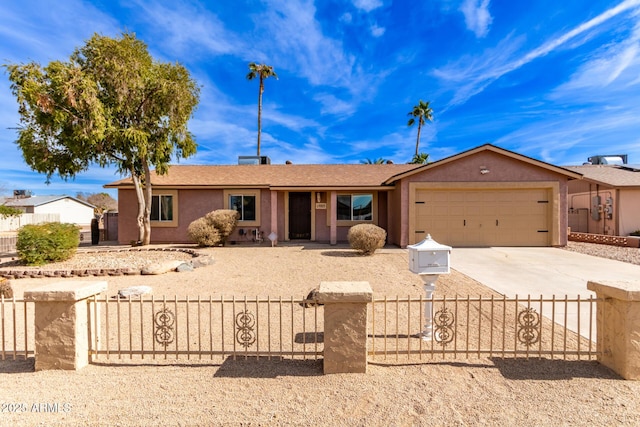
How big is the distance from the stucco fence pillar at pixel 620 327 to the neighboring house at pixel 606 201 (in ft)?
54.6

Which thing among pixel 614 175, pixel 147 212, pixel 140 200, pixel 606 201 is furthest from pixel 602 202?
pixel 140 200

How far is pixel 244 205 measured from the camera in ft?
48.2

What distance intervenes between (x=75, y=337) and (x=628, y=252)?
16.6 meters

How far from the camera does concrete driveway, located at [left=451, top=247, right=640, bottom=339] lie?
19.4ft

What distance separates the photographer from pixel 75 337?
319 centimetres

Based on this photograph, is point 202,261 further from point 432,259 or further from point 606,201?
point 606,201

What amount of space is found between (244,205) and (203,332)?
10.7 metres

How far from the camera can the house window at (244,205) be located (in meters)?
14.6

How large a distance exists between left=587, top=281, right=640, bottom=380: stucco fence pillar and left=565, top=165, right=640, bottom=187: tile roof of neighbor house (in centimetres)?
1664

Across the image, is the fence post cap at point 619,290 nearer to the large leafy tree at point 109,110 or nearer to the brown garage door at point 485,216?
the brown garage door at point 485,216

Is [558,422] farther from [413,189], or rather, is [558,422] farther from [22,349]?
[413,189]

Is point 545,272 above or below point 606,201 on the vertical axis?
below

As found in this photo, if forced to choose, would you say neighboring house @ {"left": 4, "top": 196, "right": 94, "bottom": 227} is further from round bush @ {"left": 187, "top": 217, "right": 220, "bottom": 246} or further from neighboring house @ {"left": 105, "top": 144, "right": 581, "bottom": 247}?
round bush @ {"left": 187, "top": 217, "right": 220, "bottom": 246}

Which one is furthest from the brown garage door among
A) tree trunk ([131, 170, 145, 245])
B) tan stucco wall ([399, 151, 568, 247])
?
tree trunk ([131, 170, 145, 245])
